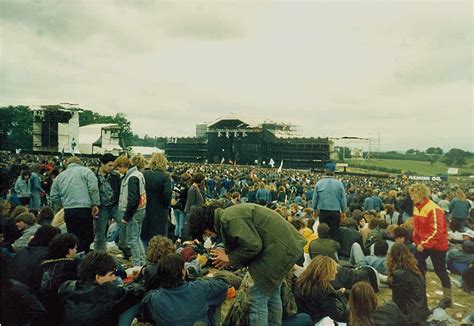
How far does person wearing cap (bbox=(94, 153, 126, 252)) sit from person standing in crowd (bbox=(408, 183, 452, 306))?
3.94 meters

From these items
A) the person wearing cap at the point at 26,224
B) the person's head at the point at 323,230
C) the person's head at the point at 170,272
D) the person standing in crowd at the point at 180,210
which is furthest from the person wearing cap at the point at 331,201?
the person wearing cap at the point at 26,224

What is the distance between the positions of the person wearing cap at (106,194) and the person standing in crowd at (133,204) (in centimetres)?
16

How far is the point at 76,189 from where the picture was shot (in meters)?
4.72

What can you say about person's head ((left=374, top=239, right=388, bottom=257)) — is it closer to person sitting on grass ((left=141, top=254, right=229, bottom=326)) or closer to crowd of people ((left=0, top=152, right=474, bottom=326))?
crowd of people ((left=0, top=152, right=474, bottom=326))

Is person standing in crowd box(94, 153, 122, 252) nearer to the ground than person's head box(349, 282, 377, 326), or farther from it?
farther from it

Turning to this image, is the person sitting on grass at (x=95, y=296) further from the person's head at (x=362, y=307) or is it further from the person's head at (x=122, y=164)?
the person's head at (x=122, y=164)

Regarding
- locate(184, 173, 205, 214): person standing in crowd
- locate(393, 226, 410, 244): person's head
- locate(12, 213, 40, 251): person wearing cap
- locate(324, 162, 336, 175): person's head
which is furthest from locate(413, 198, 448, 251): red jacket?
locate(12, 213, 40, 251): person wearing cap

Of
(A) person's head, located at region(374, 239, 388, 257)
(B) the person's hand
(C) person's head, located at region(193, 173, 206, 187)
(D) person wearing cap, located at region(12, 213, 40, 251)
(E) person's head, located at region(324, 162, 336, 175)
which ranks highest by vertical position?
(E) person's head, located at region(324, 162, 336, 175)

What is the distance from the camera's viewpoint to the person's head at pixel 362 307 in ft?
9.97

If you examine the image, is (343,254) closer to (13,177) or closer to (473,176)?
(13,177)

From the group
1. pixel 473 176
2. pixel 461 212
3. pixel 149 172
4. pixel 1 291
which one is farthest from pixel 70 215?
pixel 473 176

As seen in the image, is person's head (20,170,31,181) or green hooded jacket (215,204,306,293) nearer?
green hooded jacket (215,204,306,293)

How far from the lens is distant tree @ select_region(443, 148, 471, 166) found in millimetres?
30547

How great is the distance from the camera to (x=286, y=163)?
175 ft
